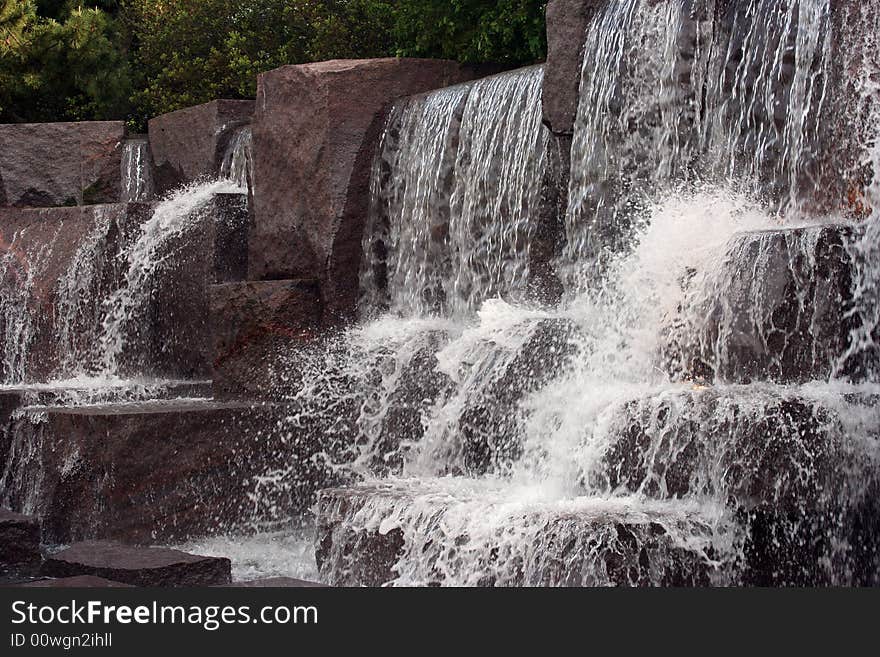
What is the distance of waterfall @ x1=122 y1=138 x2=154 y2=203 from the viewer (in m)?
14.4

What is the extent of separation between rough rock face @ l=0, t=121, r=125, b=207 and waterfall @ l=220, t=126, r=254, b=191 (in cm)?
192

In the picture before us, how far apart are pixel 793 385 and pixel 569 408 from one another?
119 cm

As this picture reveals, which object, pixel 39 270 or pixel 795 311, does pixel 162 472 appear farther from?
pixel 795 311

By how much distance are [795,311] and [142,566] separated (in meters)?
3.10

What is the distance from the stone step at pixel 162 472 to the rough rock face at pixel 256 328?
0.53 metres

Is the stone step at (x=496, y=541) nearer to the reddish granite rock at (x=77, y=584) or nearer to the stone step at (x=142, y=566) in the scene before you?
the stone step at (x=142, y=566)

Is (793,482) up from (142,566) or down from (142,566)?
up

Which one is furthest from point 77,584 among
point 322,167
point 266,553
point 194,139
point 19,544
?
point 194,139

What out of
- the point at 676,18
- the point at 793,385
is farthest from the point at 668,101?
the point at 793,385

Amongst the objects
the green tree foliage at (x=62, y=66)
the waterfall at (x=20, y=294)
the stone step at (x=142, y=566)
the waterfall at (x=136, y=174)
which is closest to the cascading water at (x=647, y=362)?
the stone step at (x=142, y=566)

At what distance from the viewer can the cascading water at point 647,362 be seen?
5.30 metres

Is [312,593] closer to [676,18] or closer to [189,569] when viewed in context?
[189,569]

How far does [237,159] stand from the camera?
496 inches

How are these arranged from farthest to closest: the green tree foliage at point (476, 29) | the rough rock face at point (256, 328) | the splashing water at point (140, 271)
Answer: the green tree foliage at point (476, 29), the splashing water at point (140, 271), the rough rock face at point (256, 328)
